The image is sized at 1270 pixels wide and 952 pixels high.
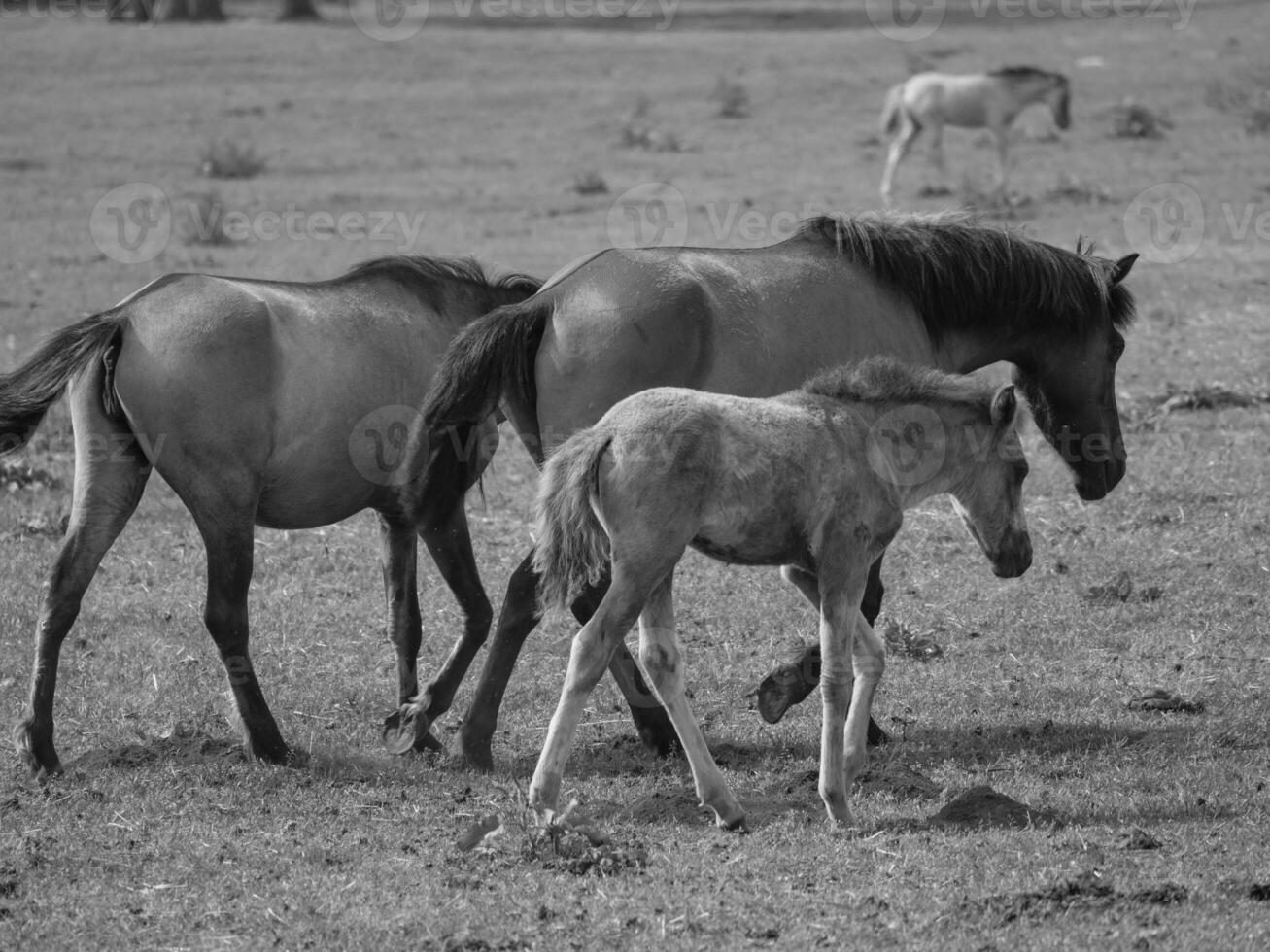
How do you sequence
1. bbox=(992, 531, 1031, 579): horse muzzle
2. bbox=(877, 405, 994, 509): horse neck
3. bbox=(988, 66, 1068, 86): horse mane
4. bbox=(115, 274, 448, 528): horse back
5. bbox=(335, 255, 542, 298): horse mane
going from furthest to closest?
bbox=(988, 66, 1068, 86): horse mane, bbox=(335, 255, 542, 298): horse mane, bbox=(115, 274, 448, 528): horse back, bbox=(992, 531, 1031, 579): horse muzzle, bbox=(877, 405, 994, 509): horse neck

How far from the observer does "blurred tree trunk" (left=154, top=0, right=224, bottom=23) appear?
38.6m

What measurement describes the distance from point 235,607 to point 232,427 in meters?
0.73

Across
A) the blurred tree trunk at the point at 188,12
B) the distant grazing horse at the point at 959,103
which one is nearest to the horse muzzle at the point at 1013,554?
the distant grazing horse at the point at 959,103

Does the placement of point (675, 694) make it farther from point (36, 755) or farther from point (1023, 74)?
point (1023, 74)

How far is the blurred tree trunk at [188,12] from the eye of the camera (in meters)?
38.6

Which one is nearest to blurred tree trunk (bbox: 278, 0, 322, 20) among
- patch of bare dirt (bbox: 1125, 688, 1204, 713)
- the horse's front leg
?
the horse's front leg

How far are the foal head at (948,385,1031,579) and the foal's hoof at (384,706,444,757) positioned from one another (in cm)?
237

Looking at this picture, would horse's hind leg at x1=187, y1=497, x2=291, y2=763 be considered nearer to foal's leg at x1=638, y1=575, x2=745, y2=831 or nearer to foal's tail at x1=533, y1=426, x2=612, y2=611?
foal's tail at x1=533, y1=426, x2=612, y2=611

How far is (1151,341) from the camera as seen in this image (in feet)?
47.2

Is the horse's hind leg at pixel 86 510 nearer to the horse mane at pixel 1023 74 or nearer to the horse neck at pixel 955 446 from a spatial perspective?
the horse neck at pixel 955 446

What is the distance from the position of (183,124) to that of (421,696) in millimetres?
22716

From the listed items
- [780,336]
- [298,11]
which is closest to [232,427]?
[780,336]

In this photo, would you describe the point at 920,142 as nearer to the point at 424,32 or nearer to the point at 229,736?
the point at 424,32

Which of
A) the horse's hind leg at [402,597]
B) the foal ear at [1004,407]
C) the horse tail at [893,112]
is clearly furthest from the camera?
the horse tail at [893,112]
